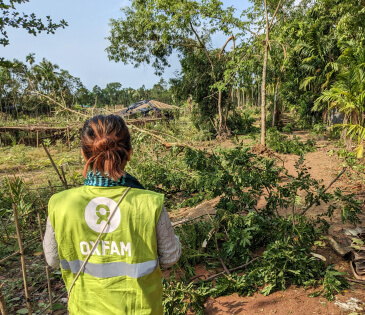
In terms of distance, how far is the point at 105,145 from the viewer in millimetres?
1139

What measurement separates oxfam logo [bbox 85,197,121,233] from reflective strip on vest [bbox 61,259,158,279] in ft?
0.59

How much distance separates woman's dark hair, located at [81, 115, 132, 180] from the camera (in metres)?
1.14

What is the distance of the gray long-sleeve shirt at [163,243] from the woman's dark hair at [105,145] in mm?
286

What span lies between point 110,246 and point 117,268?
11cm

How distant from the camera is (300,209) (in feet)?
14.5

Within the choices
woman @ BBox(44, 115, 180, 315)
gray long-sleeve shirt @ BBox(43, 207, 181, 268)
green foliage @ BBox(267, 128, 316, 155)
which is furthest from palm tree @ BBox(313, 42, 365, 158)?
woman @ BBox(44, 115, 180, 315)

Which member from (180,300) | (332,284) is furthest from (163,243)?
(332,284)

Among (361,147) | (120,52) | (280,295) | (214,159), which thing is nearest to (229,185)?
(214,159)

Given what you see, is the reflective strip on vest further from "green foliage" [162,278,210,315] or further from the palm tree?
the palm tree

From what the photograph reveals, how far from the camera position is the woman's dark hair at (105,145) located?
1.14 meters

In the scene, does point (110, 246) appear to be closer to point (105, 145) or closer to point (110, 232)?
point (110, 232)

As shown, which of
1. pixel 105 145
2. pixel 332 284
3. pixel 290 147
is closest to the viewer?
pixel 105 145

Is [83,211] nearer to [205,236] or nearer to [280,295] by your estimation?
[280,295]

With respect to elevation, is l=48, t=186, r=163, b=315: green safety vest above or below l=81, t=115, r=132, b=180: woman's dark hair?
below
